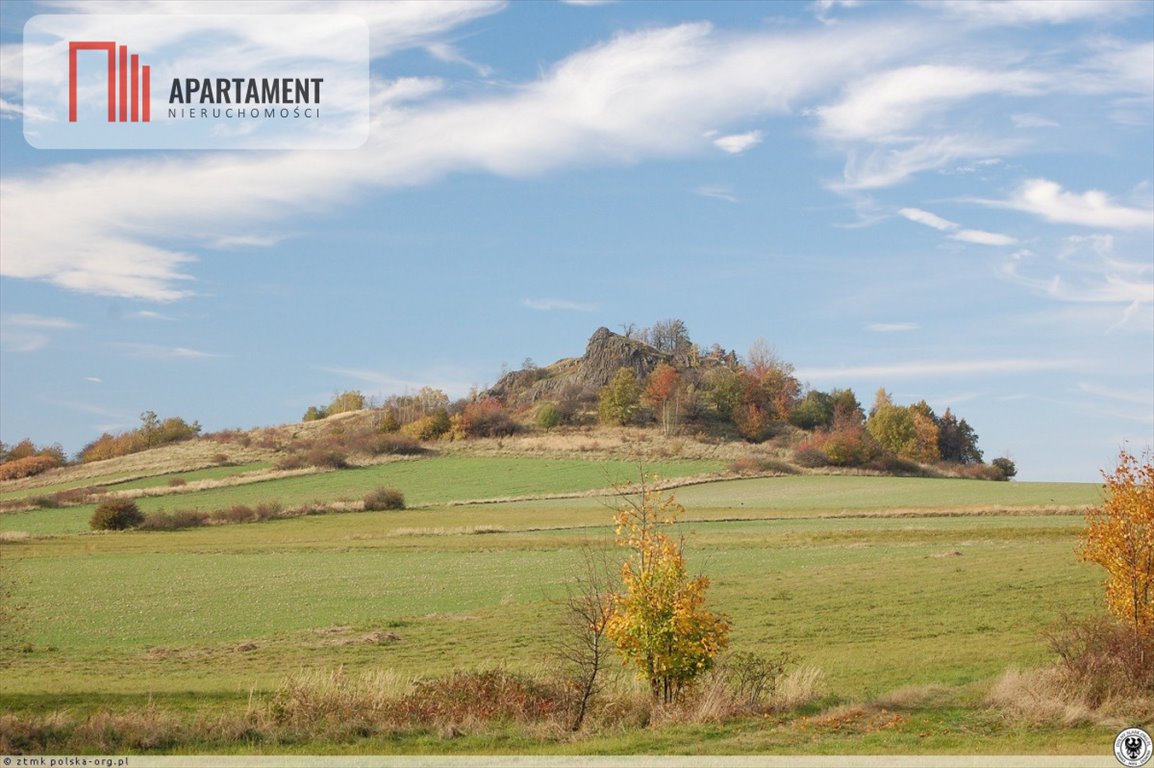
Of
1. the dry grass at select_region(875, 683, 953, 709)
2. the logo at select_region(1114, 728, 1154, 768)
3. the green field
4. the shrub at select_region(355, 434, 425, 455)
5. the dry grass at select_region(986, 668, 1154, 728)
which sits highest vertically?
the shrub at select_region(355, 434, 425, 455)

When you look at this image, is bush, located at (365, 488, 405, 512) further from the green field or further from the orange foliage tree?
the orange foliage tree

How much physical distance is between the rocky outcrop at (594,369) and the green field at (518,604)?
90.9 m

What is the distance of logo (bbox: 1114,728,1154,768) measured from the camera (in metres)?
13.5

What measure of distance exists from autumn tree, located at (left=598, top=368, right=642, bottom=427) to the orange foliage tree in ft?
371

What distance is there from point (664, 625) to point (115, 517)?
6686cm

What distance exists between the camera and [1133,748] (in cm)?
1399

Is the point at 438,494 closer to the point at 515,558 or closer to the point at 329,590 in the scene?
the point at 515,558

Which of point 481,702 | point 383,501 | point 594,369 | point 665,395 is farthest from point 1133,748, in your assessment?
point 594,369

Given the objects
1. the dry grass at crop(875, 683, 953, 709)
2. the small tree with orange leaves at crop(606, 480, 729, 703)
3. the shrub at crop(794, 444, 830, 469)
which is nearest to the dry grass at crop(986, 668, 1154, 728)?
the dry grass at crop(875, 683, 953, 709)

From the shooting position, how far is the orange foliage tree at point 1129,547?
21.4 m

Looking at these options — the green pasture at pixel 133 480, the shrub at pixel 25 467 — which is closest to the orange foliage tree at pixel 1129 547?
the green pasture at pixel 133 480

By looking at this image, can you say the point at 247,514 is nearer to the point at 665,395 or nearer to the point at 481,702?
the point at 481,702

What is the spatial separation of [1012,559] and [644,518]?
29.2 meters

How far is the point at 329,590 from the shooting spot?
41188mm
